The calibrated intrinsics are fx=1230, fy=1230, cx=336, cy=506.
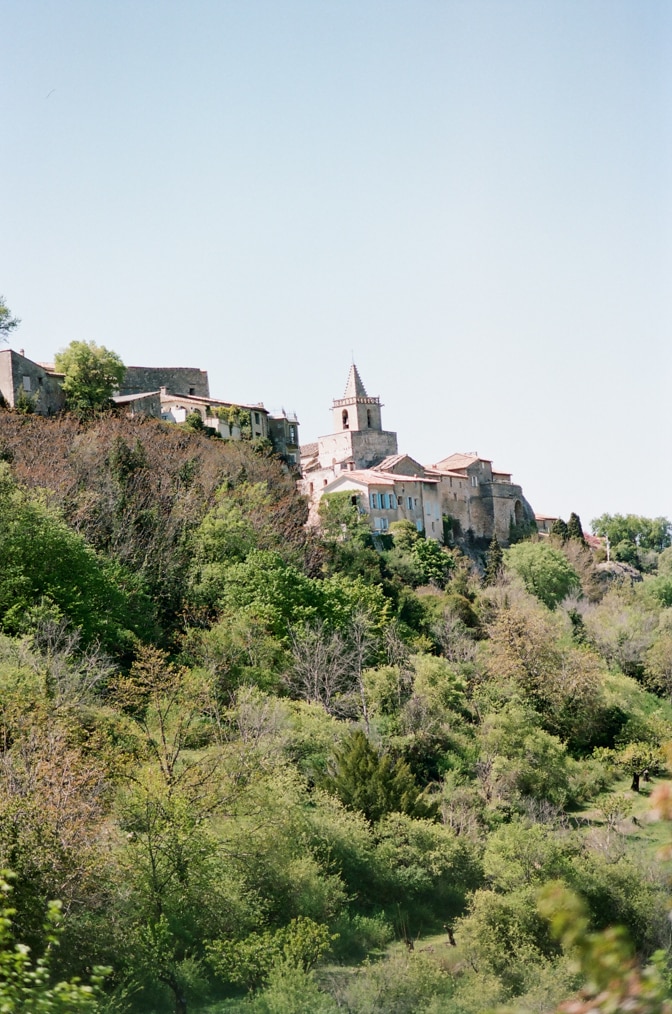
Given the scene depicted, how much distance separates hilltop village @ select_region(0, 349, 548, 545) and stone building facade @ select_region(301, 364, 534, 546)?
0.07 m

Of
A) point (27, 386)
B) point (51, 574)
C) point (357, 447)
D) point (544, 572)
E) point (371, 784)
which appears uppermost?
point (27, 386)

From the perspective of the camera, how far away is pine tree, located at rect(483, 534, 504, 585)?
70.7 meters

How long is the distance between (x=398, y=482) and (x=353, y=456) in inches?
346

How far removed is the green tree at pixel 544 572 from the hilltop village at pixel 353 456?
238 inches

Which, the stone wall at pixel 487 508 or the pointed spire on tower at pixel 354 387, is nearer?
the stone wall at pixel 487 508

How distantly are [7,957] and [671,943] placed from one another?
25.2m

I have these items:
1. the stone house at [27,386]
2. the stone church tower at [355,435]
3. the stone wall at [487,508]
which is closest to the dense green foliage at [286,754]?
the stone house at [27,386]

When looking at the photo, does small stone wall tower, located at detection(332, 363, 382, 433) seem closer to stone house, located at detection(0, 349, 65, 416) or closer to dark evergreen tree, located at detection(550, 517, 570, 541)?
dark evergreen tree, located at detection(550, 517, 570, 541)

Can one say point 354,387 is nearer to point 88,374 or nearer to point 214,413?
point 214,413

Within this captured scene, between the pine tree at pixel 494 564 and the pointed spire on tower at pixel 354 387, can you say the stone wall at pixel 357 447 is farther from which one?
the pine tree at pixel 494 564

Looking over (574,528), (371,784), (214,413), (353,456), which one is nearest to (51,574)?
(371,784)

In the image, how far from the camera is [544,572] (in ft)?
237

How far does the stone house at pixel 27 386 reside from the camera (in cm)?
6081

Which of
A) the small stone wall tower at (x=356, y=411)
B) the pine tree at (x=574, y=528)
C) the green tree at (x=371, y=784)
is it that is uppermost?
the small stone wall tower at (x=356, y=411)
